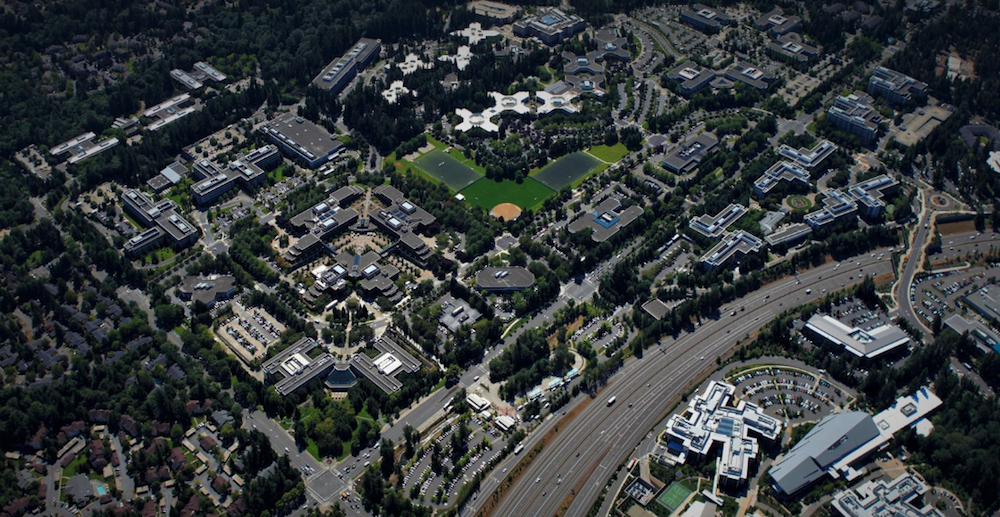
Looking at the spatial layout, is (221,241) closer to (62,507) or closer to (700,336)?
(62,507)

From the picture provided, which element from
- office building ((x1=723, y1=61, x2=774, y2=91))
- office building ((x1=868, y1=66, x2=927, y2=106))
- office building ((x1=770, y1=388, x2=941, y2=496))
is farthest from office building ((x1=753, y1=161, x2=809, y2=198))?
office building ((x1=770, y1=388, x2=941, y2=496))

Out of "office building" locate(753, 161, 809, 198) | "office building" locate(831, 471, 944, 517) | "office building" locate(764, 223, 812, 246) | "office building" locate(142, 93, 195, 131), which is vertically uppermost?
"office building" locate(142, 93, 195, 131)

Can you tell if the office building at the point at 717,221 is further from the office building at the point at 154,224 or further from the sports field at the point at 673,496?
the office building at the point at 154,224

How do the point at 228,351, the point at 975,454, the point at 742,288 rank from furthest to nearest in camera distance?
1. the point at 742,288
2. the point at 228,351
3. the point at 975,454

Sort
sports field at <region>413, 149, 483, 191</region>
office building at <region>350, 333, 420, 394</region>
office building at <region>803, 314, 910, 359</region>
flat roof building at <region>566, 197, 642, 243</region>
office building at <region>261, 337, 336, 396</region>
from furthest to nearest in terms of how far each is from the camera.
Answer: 1. sports field at <region>413, 149, 483, 191</region>
2. flat roof building at <region>566, 197, 642, 243</region>
3. office building at <region>803, 314, 910, 359</region>
4. office building at <region>350, 333, 420, 394</region>
5. office building at <region>261, 337, 336, 396</region>

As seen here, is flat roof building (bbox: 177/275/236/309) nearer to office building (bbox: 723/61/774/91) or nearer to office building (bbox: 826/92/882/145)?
office building (bbox: 723/61/774/91)

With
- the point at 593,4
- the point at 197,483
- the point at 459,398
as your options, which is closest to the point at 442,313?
the point at 459,398
